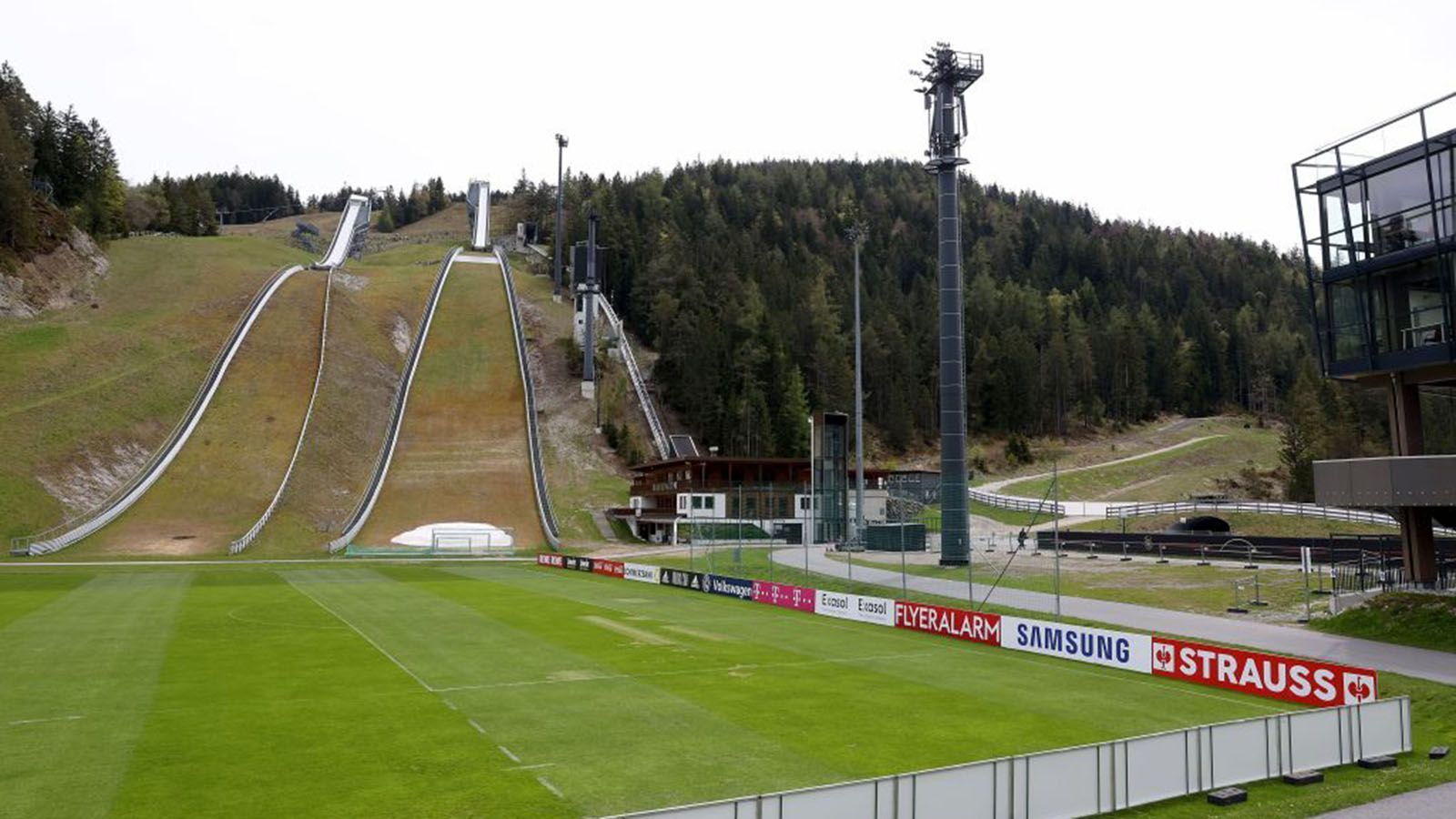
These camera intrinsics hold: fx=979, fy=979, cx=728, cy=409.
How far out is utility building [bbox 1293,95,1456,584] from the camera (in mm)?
30391

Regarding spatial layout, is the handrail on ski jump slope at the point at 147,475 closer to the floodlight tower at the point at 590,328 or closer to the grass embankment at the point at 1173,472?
the floodlight tower at the point at 590,328

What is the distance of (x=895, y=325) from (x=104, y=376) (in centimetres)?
9457

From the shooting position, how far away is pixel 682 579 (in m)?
50.4

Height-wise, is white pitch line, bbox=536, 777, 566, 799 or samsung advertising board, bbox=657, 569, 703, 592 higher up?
samsung advertising board, bbox=657, 569, 703, 592

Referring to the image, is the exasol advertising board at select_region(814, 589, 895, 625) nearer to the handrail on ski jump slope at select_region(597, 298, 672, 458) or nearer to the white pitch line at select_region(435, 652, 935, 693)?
the white pitch line at select_region(435, 652, 935, 693)

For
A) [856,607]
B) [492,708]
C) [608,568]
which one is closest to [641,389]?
[608,568]

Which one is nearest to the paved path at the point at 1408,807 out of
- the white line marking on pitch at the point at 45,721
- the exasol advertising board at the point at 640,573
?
the white line marking on pitch at the point at 45,721

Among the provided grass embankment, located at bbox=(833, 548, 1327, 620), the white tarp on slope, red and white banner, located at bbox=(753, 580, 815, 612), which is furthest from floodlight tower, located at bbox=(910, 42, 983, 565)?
the white tarp on slope

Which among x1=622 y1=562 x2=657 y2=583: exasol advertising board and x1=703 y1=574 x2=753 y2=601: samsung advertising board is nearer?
x1=703 y1=574 x2=753 y2=601: samsung advertising board

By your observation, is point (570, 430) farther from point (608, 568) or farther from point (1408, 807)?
point (1408, 807)

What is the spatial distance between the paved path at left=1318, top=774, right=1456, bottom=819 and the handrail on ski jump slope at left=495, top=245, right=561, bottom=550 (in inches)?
2419

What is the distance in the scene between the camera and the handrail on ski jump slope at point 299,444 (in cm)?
6625

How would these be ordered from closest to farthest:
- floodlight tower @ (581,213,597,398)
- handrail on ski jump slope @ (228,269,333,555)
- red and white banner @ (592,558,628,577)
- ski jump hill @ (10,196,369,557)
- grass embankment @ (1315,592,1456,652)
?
grass embankment @ (1315,592,1456,652), red and white banner @ (592,558,628,577), ski jump hill @ (10,196,369,557), handrail on ski jump slope @ (228,269,333,555), floodlight tower @ (581,213,597,398)

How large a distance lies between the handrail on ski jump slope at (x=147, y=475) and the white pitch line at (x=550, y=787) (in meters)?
58.4
